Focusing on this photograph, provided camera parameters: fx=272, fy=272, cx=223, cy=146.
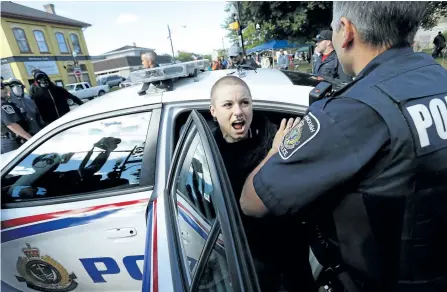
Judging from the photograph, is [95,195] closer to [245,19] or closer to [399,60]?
[399,60]

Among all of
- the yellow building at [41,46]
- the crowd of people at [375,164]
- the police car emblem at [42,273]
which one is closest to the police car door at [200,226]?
the crowd of people at [375,164]

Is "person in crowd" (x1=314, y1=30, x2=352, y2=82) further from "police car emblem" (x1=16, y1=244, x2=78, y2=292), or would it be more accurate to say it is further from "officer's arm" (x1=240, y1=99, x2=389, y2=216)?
"police car emblem" (x1=16, y1=244, x2=78, y2=292)

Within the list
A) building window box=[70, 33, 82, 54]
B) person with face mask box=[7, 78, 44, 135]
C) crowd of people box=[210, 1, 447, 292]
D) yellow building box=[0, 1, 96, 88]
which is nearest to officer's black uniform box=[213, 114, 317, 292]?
crowd of people box=[210, 1, 447, 292]

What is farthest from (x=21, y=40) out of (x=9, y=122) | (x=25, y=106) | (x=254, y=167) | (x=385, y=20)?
(x=385, y=20)

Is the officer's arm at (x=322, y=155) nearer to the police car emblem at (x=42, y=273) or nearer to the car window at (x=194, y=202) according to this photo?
the car window at (x=194, y=202)

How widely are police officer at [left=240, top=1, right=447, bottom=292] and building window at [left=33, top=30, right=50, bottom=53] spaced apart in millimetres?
29186

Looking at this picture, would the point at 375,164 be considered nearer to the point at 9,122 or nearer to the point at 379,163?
the point at 379,163

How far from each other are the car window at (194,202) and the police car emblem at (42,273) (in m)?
1.16

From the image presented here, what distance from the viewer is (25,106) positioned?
179 inches

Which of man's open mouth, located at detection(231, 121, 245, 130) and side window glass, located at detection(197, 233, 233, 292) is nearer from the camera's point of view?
side window glass, located at detection(197, 233, 233, 292)

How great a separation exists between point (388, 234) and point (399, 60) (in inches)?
20.4

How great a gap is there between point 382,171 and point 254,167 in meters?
0.80

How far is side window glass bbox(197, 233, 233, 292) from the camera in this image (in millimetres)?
774

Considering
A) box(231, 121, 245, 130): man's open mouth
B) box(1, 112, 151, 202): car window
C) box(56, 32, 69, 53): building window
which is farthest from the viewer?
box(56, 32, 69, 53): building window
